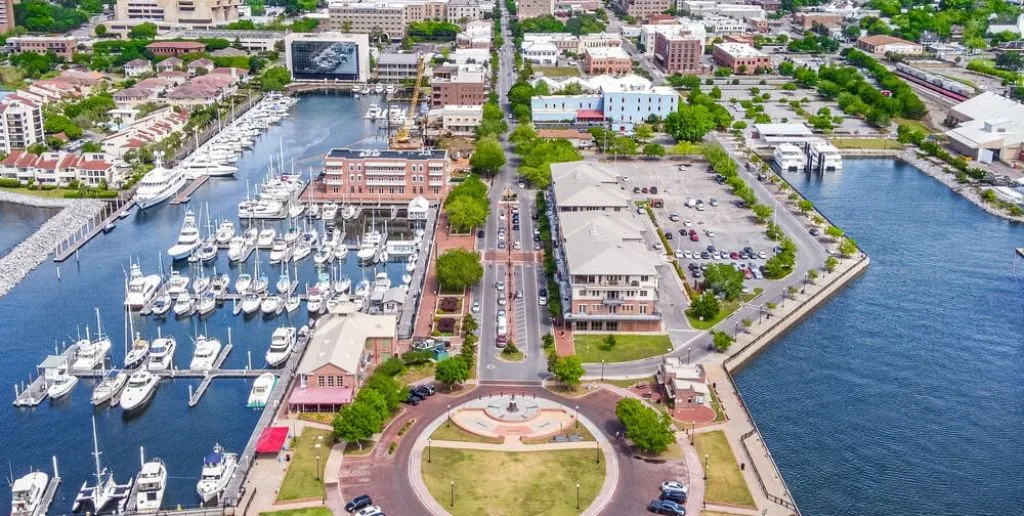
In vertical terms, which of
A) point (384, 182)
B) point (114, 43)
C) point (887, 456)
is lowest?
point (887, 456)

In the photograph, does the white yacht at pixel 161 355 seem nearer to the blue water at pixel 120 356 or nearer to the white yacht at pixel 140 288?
the blue water at pixel 120 356

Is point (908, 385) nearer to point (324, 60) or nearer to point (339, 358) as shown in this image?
point (339, 358)

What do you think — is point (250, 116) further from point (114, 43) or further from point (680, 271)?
point (680, 271)

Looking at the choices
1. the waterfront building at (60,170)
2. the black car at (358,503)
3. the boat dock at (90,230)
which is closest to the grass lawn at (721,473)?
the black car at (358,503)

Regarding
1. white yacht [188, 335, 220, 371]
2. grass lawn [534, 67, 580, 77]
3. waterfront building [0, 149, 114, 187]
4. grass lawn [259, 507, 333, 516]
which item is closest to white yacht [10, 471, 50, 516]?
grass lawn [259, 507, 333, 516]

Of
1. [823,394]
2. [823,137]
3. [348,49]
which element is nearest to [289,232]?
[823,394]

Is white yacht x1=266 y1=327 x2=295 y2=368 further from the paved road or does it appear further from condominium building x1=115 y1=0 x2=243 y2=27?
condominium building x1=115 y1=0 x2=243 y2=27
